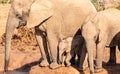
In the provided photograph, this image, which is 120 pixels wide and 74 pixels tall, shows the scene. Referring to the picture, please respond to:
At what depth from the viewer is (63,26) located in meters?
10.4

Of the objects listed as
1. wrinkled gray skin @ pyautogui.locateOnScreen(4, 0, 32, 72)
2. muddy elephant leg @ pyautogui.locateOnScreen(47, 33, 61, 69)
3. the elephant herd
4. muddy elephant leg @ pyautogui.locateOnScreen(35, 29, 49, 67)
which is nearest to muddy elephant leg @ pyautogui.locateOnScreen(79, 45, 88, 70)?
the elephant herd

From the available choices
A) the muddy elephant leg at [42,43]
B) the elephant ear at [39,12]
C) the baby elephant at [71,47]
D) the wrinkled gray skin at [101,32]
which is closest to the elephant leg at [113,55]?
the wrinkled gray skin at [101,32]

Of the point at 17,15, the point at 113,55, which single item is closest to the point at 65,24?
the point at 17,15

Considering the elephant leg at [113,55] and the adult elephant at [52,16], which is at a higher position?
the adult elephant at [52,16]

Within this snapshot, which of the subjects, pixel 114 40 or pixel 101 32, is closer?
pixel 101 32

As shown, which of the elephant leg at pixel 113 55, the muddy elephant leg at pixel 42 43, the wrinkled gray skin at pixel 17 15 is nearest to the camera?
the wrinkled gray skin at pixel 17 15

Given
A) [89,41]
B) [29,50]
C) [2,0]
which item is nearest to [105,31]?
[89,41]

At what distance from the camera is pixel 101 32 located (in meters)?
9.92

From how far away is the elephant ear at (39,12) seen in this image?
33.2ft

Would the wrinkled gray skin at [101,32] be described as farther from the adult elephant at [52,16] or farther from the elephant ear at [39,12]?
the elephant ear at [39,12]

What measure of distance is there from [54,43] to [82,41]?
601mm

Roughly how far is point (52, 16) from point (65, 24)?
39cm

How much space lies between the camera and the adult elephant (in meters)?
10.2

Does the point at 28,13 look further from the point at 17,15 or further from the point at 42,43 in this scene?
the point at 42,43
